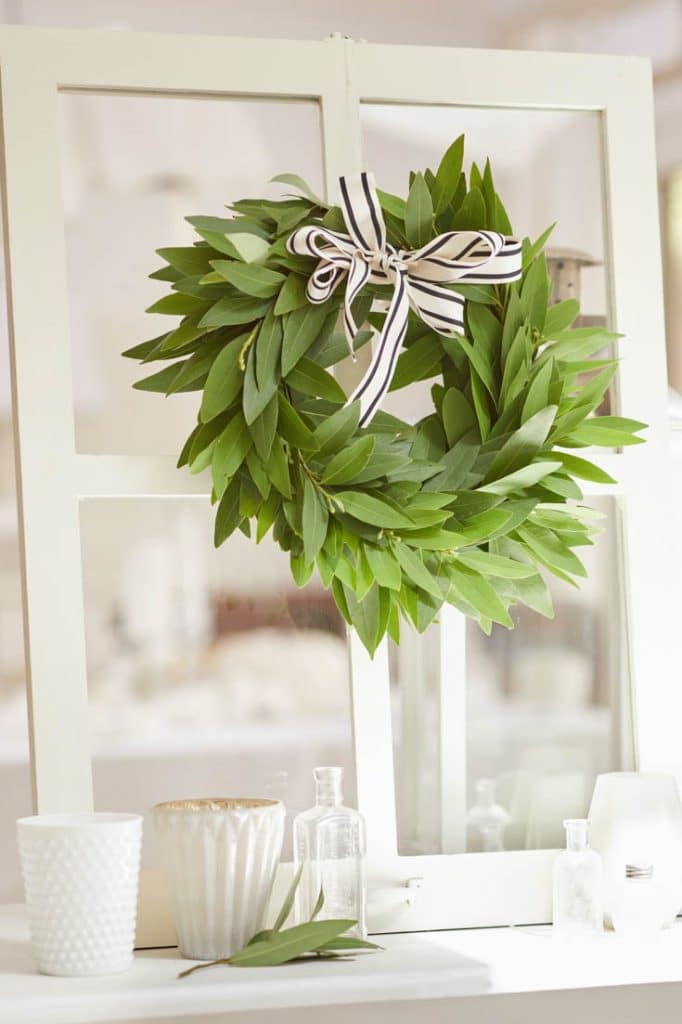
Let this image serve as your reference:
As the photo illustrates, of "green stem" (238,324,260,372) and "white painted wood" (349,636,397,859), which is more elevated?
"green stem" (238,324,260,372)

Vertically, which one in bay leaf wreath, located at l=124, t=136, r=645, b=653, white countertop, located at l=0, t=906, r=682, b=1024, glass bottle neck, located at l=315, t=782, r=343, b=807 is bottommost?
white countertop, located at l=0, t=906, r=682, b=1024

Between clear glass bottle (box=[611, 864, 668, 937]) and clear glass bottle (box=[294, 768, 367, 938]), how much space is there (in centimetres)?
23

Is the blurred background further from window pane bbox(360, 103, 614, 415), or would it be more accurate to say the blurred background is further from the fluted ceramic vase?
the fluted ceramic vase

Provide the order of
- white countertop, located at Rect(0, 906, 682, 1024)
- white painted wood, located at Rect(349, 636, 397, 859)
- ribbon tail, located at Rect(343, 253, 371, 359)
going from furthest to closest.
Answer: white painted wood, located at Rect(349, 636, 397, 859)
ribbon tail, located at Rect(343, 253, 371, 359)
white countertop, located at Rect(0, 906, 682, 1024)

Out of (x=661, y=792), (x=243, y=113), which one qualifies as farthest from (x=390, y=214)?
(x=661, y=792)

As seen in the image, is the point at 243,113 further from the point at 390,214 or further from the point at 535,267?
the point at 535,267

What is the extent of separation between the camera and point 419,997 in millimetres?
1038

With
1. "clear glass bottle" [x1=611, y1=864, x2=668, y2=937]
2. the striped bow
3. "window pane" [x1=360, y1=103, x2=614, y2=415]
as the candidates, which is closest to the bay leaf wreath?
the striped bow

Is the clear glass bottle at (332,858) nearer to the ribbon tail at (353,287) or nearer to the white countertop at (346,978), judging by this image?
the white countertop at (346,978)

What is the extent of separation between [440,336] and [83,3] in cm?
89

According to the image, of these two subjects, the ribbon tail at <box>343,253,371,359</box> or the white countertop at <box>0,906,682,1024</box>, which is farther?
the ribbon tail at <box>343,253,371,359</box>

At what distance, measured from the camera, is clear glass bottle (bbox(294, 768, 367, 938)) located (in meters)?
1.14

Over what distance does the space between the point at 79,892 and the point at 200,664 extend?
258mm

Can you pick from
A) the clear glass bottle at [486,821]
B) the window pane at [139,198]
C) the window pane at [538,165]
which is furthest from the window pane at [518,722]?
the window pane at [139,198]
